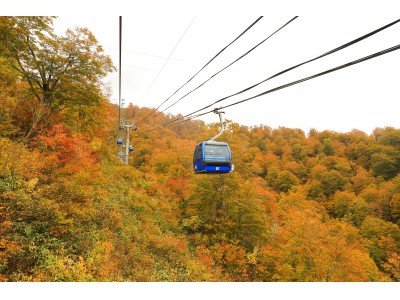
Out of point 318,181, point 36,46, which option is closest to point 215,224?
point 36,46

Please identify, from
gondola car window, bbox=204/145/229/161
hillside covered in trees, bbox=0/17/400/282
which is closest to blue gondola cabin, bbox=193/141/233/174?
gondola car window, bbox=204/145/229/161

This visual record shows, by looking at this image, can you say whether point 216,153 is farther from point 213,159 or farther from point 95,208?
point 95,208

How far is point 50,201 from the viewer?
30.7 ft

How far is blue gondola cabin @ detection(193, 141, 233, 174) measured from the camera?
9359 millimetres

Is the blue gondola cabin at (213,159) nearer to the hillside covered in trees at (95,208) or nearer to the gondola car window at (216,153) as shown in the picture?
the gondola car window at (216,153)

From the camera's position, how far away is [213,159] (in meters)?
9.43

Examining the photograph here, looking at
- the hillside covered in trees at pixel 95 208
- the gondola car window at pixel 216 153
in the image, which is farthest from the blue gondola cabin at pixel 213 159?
the hillside covered in trees at pixel 95 208

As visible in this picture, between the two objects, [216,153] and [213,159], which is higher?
[216,153]

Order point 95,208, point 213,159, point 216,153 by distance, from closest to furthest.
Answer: point 213,159
point 216,153
point 95,208

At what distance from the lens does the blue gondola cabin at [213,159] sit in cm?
936

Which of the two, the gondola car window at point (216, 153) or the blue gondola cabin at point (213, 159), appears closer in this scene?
the blue gondola cabin at point (213, 159)

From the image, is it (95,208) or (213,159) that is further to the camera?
(95,208)

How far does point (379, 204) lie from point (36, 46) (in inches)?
2276

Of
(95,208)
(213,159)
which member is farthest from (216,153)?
(95,208)
